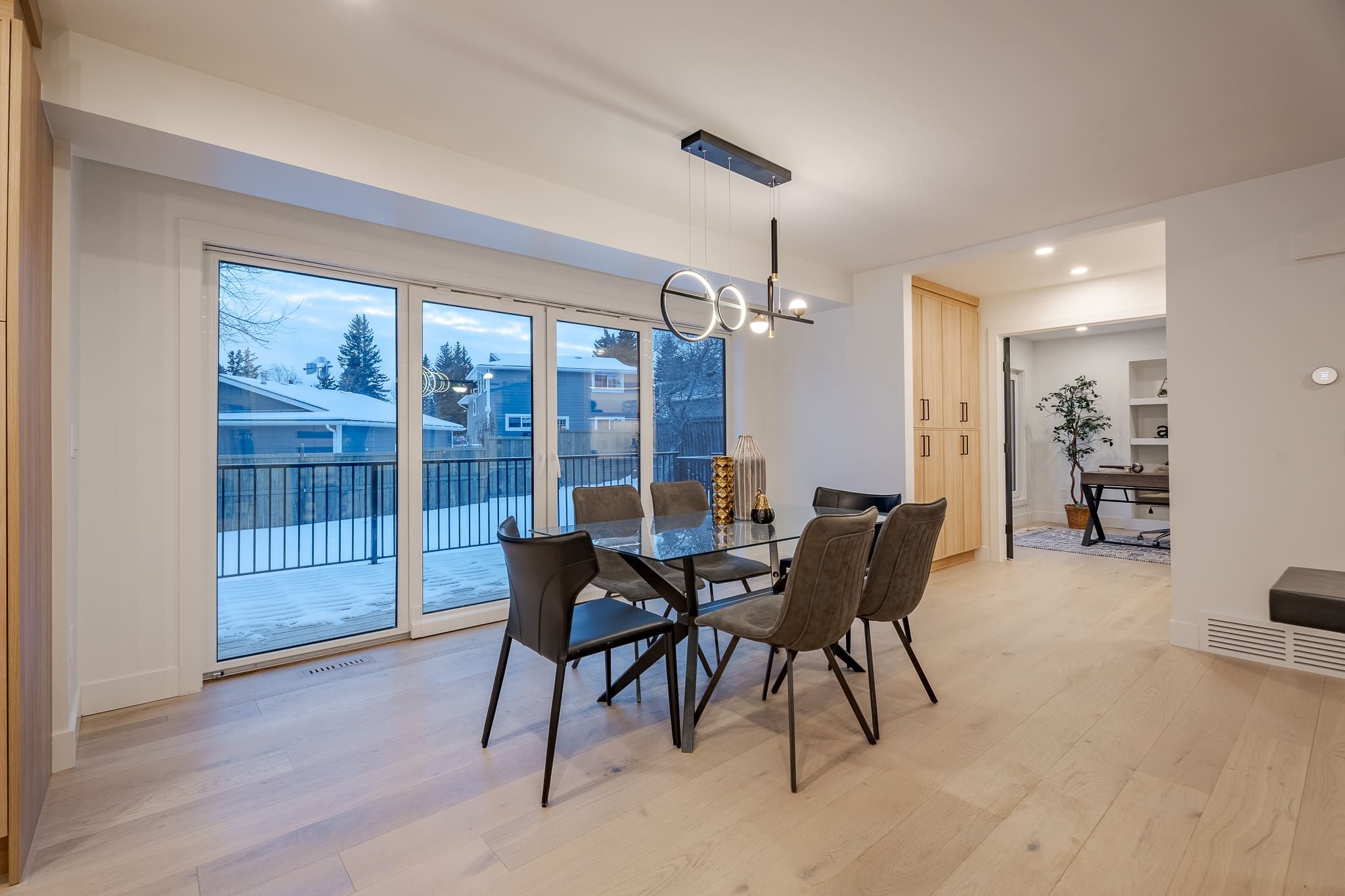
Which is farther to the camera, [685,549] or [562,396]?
[562,396]

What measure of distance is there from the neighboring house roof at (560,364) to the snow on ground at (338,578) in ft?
2.92

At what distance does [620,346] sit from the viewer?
4.75m

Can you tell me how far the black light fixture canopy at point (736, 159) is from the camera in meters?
2.70

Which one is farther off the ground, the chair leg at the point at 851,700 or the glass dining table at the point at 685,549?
the glass dining table at the point at 685,549

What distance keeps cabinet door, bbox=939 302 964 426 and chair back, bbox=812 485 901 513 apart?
1756 mm

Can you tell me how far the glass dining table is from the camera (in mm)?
2328

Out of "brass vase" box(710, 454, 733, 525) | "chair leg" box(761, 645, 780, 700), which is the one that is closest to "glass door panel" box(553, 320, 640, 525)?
"brass vase" box(710, 454, 733, 525)

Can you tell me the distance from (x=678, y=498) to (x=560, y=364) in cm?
135

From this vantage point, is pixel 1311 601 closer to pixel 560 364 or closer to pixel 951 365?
pixel 951 365

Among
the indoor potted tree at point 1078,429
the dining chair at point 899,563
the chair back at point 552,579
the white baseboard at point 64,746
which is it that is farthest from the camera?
the indoor potted tree at point 1078,429

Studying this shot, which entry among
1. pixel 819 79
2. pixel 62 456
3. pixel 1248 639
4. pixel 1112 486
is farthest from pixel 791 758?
pixel 1112 486

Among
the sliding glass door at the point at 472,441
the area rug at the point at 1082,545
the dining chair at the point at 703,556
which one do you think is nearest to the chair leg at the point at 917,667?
the dining chair at the point at 703,556

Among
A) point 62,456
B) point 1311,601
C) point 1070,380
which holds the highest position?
point 1070,380

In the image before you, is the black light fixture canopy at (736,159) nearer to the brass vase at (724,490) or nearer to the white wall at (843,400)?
the brass vase at (724,490)
